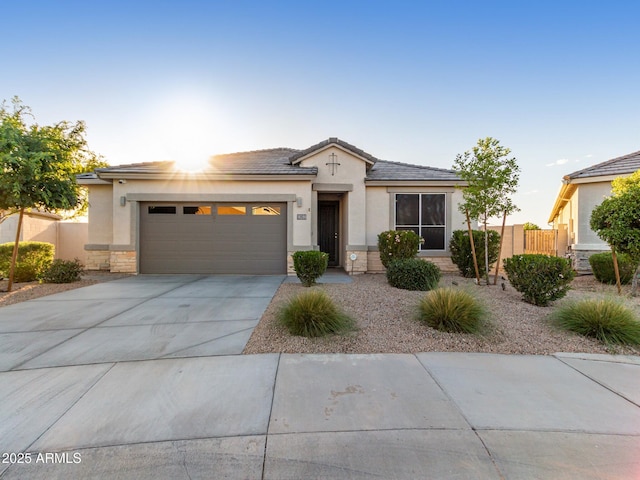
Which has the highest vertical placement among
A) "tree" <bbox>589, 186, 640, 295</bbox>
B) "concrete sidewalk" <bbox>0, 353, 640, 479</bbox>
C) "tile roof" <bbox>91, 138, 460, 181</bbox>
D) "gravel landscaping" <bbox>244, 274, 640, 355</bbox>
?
"tile roof" <bbox>91, 138, 460, 181</bbox>

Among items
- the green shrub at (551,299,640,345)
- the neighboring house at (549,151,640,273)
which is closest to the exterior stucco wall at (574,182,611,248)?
the neighboring house at (549,151,640,273)

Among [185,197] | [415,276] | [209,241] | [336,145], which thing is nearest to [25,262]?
[185,197]

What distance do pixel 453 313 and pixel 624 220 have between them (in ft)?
20.2

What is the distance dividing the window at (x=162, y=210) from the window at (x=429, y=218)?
861 centimetres

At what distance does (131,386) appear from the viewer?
3.06 m

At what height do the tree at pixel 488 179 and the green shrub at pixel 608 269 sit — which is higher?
the tree at pixel 488 179

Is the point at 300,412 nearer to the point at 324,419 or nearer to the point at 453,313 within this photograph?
the point at 324,419

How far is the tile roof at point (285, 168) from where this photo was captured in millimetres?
10289

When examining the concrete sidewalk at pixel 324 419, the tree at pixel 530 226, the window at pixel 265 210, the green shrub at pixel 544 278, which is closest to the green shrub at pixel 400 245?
the green shrub at pixel 544 278

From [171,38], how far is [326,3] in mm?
4990

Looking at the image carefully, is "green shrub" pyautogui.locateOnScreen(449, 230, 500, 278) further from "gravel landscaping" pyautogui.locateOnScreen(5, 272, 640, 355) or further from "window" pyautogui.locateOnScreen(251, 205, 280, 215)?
"window" pyautogui.locateOnScreen(251, 205, 280, 215)

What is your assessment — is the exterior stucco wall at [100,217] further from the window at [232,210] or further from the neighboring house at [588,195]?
the neighboring house at [588,195]

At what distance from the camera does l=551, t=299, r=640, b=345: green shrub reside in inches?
170

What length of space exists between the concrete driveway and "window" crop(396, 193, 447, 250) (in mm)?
7597
